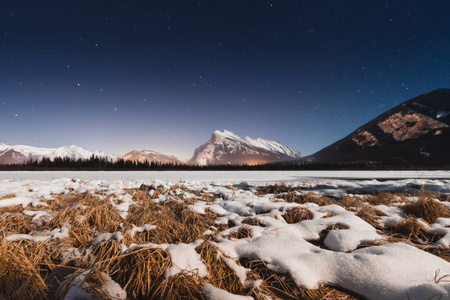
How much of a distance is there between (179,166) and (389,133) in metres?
140

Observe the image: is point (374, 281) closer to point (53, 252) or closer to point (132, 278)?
point (132, 278)

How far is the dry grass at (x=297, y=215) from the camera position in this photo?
3.42 metres

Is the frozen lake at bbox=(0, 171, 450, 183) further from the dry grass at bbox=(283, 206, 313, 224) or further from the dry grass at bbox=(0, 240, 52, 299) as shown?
the dry grass at bbox=(0, 240, 52, 299)

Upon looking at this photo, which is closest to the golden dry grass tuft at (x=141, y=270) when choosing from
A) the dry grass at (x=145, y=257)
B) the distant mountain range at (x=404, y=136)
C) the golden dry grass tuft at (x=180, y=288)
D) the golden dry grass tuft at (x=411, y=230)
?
the dry grass at (x=145, y=257)

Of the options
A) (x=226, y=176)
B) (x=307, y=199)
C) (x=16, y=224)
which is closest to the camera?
(x=16, y=224)

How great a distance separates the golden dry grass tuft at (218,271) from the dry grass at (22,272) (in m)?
1.44

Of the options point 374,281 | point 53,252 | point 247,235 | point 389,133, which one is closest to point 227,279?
point 247,235

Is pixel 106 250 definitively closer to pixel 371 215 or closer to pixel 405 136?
pixel 371 215

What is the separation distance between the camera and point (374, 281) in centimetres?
165

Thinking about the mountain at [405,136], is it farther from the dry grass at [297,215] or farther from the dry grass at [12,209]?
the dry grass at [12,209]

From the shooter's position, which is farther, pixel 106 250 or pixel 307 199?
pixel 307 199

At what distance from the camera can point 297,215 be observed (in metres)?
3.48

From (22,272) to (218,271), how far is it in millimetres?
1959

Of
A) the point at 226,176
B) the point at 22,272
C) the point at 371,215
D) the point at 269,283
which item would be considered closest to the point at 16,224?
the point at 22,272
